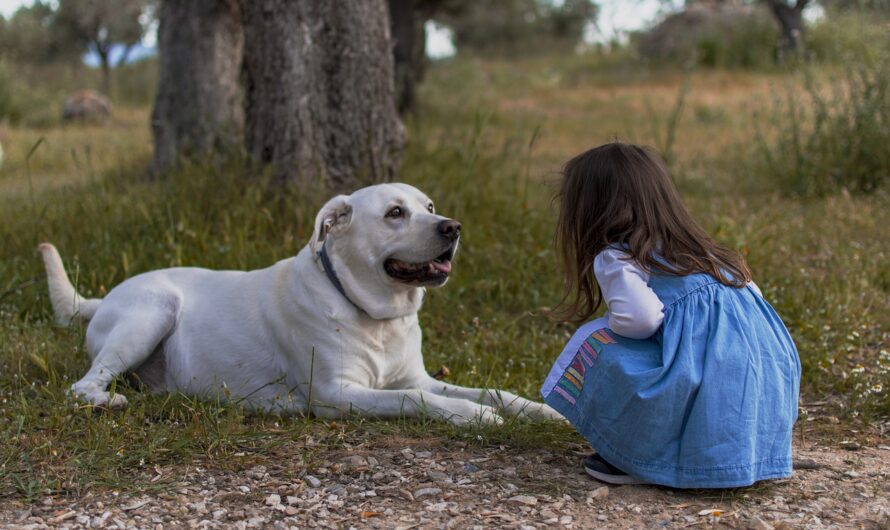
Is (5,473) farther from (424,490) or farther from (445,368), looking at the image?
(445,368)

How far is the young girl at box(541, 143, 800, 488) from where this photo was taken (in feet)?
10.0

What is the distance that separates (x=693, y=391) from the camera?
3074 millimetres

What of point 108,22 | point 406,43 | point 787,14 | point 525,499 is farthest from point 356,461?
point 108,22

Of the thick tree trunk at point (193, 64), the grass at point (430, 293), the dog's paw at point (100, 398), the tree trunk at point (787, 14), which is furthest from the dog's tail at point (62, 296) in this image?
the tree trunk at point (787, 14)

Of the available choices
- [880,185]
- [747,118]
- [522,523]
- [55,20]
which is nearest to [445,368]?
[522,523]

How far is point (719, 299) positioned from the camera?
10.5 feet

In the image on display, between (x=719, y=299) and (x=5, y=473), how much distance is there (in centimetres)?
249

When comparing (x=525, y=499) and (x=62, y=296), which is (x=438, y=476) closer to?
(x=525, y=499)

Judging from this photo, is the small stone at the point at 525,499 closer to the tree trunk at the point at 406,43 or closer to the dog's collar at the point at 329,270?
the dog's collar at the point at 329,270

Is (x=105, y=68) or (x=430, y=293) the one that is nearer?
(x=430, y=293)

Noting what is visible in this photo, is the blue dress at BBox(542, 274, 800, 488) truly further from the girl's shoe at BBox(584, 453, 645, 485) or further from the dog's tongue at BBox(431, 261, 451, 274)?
the dog's tongue at BBox(431, 261, 451, 274)

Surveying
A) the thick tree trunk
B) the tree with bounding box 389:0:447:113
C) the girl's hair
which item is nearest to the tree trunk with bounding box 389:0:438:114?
the tree with bounding box 389:0:447:113

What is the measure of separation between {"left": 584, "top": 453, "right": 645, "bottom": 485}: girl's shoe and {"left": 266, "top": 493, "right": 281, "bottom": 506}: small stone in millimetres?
1069

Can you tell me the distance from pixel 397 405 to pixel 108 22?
62.7 ft
